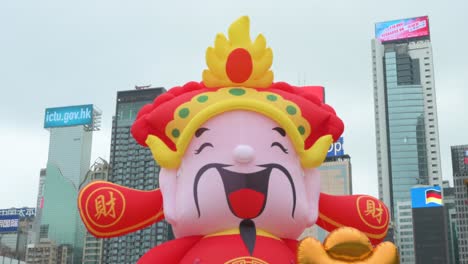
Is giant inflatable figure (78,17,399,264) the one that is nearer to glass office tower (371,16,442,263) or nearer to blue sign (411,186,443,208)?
blue sign (411,186,443,208)

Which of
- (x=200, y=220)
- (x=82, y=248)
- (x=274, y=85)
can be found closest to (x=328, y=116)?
(x=274, y=85)

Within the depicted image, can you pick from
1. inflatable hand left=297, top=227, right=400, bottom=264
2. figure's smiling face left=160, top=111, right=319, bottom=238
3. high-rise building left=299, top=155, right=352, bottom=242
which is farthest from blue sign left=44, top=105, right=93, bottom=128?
inflatable hand left=297, top=227, right=400, bottom=264

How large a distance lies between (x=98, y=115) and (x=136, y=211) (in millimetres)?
72561

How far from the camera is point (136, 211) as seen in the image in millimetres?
7395


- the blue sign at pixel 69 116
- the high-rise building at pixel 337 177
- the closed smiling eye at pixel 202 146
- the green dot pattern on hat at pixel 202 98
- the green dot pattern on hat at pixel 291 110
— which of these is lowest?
the closed smiling eye at pixel 202 146

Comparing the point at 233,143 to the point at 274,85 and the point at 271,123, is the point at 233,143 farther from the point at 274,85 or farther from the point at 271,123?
the point at 274,85

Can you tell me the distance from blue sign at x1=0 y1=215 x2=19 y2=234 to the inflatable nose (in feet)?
169

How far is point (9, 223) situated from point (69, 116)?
1840 centimetres

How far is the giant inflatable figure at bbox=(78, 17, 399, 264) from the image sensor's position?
21.9 feet

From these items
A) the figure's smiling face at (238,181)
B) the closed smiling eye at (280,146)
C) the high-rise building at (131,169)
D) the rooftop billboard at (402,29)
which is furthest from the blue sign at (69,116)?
the closed smiling eye at (280,146)

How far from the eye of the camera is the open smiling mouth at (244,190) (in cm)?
664

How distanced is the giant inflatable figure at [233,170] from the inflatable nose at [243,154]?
1 cm

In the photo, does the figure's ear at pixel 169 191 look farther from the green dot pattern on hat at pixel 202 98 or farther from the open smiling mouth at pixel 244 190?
the green dot pattern on hat at pixel 202 98

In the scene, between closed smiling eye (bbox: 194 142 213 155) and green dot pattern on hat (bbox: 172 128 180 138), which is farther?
green dot pattern on hat (bbox: 172 128 180 138)
